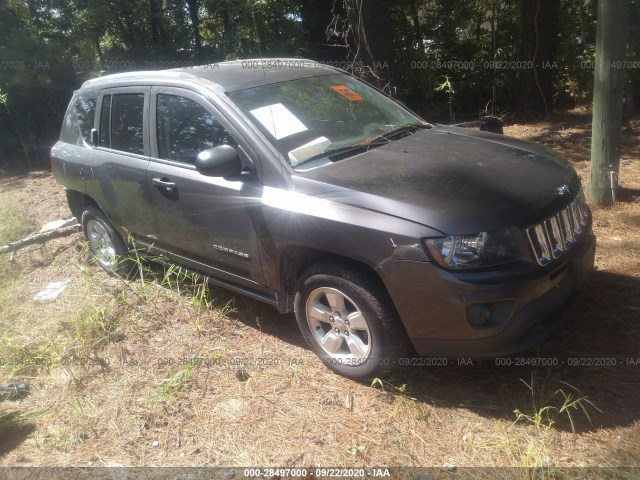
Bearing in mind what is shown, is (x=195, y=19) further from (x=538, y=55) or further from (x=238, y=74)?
(x=238, y=74)

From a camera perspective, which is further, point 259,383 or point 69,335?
point 69,335

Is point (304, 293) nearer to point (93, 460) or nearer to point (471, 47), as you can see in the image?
point (93, 460)

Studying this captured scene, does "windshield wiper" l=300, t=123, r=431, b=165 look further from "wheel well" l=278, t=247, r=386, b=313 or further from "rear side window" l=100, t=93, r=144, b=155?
"rear side window" l=100, t=93, r=144, b=155

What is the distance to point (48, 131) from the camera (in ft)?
39.9

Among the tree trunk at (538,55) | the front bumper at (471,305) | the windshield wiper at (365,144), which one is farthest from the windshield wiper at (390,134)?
the tree trunk at (538,55)

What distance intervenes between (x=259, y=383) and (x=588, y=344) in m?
2.08

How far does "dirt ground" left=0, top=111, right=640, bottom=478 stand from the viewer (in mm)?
2881

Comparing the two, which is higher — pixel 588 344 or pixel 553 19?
pixel 553 19

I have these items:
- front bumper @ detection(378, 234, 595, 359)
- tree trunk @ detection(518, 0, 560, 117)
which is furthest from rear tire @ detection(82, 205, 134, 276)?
tree trunk @ detection(518, 0, 560, 117)

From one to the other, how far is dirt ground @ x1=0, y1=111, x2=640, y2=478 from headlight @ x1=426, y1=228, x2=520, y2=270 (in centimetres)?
82

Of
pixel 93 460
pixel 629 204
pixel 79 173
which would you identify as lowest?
pixel 93 460

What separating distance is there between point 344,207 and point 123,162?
223 cm

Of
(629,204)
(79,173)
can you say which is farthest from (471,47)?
(79,173)

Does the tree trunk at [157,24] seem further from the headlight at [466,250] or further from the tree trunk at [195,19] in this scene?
the headlight at [466,250]
